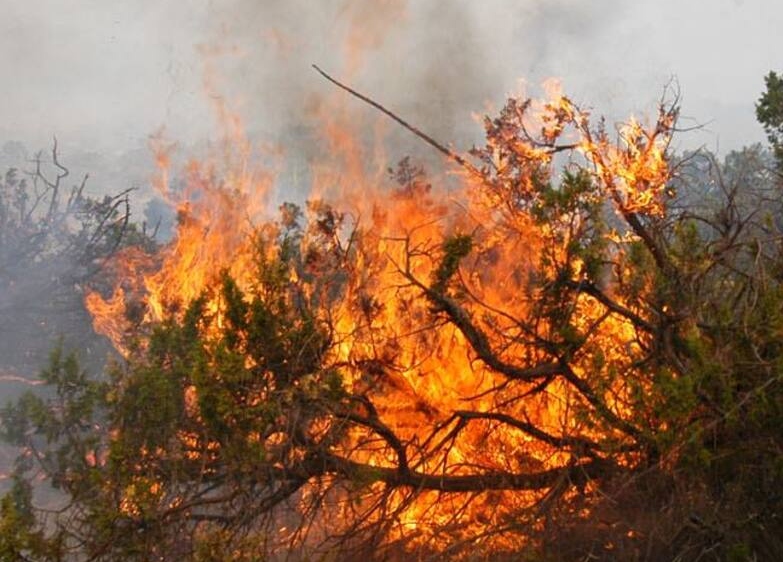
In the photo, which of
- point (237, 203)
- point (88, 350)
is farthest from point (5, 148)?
point (237, 203)

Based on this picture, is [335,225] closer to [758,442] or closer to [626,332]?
[626,332]

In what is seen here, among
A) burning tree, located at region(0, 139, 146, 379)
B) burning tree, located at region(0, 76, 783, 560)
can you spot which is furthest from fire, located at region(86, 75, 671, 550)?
burning tree, located at region(0, 139, 146, 379)

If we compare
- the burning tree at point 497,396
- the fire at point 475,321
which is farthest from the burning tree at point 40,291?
the burning tree at point 497,396

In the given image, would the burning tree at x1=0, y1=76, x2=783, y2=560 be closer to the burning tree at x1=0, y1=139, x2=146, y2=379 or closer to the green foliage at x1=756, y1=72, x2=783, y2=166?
the green foliage at x1=756, y1=72, x2=783, y2=166

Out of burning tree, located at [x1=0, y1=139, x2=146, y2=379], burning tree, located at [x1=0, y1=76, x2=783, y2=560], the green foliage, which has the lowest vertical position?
burning tree, located at [x1=0, y1=76, x2=783, y2=560]

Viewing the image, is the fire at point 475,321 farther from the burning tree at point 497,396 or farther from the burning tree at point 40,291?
the burning tree at point 40,291

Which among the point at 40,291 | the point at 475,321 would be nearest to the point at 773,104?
the point at 475,321

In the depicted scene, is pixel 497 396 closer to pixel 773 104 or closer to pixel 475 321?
pixel 475 321

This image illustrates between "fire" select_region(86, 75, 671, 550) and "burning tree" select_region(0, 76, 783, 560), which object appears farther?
"fire" select_region(86, 75, 671, 550)

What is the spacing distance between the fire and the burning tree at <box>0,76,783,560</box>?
0.12ft

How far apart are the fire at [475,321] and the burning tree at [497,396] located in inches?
1.5

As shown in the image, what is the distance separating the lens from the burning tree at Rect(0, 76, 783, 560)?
4574 mm

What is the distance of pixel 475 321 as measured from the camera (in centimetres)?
617

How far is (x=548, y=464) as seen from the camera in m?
6.28
